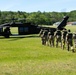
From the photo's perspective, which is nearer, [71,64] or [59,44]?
[71,64]

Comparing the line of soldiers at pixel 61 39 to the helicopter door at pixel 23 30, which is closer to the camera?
the line of soldiers at pixel 61 39

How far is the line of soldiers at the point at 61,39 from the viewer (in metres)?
20.3

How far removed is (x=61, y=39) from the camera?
2259 cm

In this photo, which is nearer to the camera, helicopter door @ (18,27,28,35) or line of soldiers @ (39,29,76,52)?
line of soldiers @ (39,29,76,52)

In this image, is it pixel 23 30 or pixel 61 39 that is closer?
pixel 61 39

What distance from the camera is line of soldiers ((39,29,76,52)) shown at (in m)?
20.3

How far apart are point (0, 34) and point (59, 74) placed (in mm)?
28008

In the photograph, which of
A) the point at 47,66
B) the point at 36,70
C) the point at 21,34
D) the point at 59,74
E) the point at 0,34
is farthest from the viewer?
the point at 21,34

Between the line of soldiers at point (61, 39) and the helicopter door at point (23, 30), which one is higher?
the line of soldiers at point (61, 39)

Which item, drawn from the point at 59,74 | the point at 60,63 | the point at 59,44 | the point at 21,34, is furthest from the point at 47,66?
the point at 21,34

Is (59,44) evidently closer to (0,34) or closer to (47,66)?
(47,66)

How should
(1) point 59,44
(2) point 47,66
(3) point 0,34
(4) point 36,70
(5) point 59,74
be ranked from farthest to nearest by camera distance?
(3) point 0,34, (1) point 59,44, (2) point 47,66, (4) point 36,70, (5) point 59,74

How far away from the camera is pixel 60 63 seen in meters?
14.7

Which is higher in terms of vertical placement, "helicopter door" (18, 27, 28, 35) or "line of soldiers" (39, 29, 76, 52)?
"line of soldiers" (39, 29, 76, 52)
